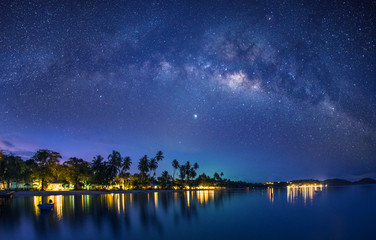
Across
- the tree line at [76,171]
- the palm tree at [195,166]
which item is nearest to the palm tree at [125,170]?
the tree line at [76,171]

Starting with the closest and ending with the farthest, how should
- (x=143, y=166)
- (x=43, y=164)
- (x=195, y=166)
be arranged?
1. (x=43, y=164)
2. (x=143, y=166)
3. (x=195, y=166)

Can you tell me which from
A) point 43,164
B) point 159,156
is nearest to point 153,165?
point 159,156

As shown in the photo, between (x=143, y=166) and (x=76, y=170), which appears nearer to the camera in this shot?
(x=76, y=170)

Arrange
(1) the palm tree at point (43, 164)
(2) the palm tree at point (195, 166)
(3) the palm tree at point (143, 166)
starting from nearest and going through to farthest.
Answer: (1) the palm tree at point (43, 164), (3) the palm tree at point (143, 166), (2) the palm tree at point (195, 166)

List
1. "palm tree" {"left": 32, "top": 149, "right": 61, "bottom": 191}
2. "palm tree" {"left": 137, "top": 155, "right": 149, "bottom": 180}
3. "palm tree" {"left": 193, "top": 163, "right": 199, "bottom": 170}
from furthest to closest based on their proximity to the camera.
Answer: "palm tree" {"left": 193, "top": 163, "right": 199, "bottom": 170}
"palm tree" {"left": 137, "top": 155, "right": 149, "bottom": 180}
"palm tree" {"left": 32, "top": 149, "right": 61, "bottom": 191}

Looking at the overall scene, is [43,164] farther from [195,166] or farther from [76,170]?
[195,166]

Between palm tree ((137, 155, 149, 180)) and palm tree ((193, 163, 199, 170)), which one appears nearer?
palm tree ((137, 155, 149, 180))

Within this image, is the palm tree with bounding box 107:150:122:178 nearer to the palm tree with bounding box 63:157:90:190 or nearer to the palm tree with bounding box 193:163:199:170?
the palm tree with bounding box 63:157:90:190

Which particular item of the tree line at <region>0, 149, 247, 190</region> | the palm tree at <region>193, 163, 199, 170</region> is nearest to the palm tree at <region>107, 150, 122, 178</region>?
the tree line at <region>0, 149, 247, 190</region>

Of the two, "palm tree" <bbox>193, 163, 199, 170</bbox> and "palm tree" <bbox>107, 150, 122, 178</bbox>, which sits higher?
"palm tree" <bbox>107, 150, 122, 178</bbox>

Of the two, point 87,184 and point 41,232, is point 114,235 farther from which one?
point 87,184

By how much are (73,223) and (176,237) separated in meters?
11.2

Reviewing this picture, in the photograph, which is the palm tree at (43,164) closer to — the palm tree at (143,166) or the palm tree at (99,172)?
the palm tree at (99,172)

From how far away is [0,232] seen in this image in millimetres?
19875
